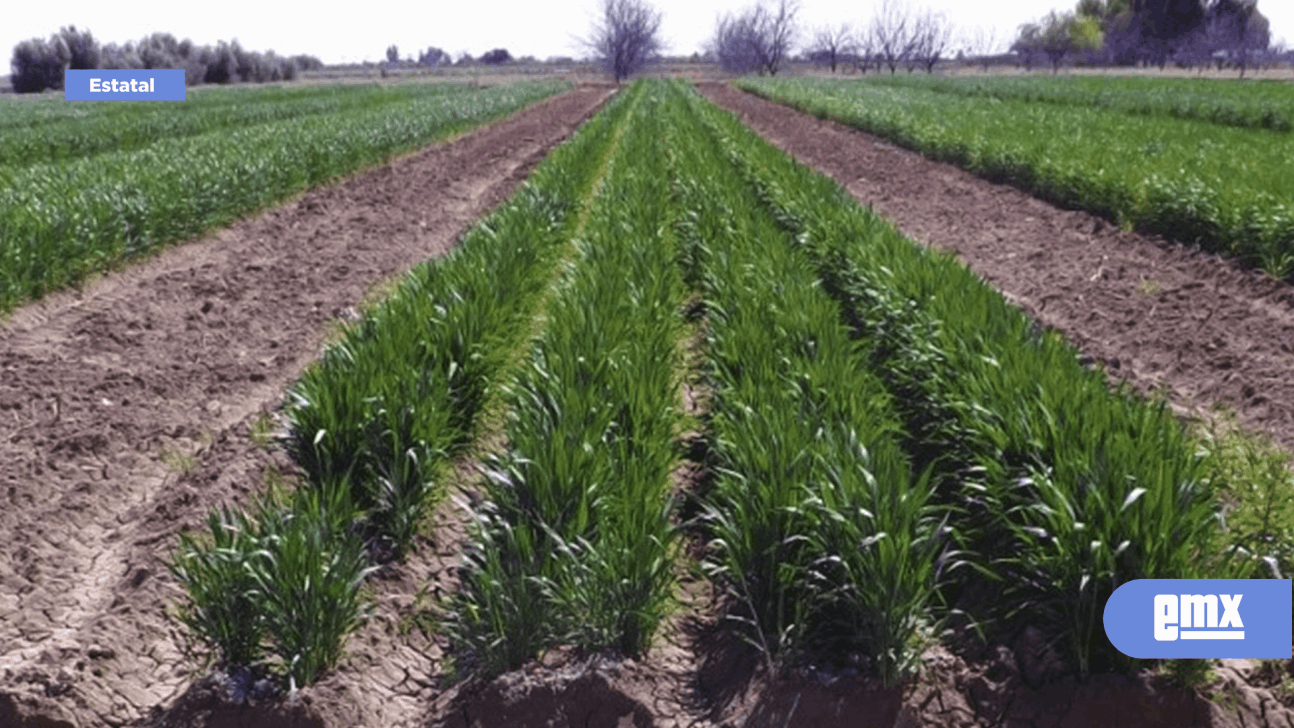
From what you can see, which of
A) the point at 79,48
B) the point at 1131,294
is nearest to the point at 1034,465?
the point at 1131,294

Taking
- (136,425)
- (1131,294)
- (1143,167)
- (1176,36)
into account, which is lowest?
(136,425)

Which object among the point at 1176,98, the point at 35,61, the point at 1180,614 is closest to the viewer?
the point at 1180,614

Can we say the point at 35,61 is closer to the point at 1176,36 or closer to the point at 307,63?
→ the point at 307,63

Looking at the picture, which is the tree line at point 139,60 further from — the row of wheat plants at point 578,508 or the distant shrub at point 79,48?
the row of wheat plants at point 578,508

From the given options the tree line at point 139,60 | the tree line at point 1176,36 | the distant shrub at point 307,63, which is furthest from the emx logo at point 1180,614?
the distant shrub at point 307,63

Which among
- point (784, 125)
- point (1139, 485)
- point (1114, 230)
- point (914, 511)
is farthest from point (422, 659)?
point (784, 125)

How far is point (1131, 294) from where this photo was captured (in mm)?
8758

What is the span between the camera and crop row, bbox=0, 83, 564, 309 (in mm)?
8754

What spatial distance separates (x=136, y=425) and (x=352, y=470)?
2.11m

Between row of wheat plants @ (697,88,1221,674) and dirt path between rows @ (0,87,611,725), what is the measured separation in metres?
2.85

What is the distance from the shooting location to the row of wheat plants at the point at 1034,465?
331cm

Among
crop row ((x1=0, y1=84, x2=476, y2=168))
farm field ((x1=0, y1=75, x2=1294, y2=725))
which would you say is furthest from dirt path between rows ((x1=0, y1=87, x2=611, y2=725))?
crop row ((x1=0, y1=84, x2=476, y2=168))

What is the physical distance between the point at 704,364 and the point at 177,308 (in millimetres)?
4588

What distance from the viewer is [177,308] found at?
850 centimetres
